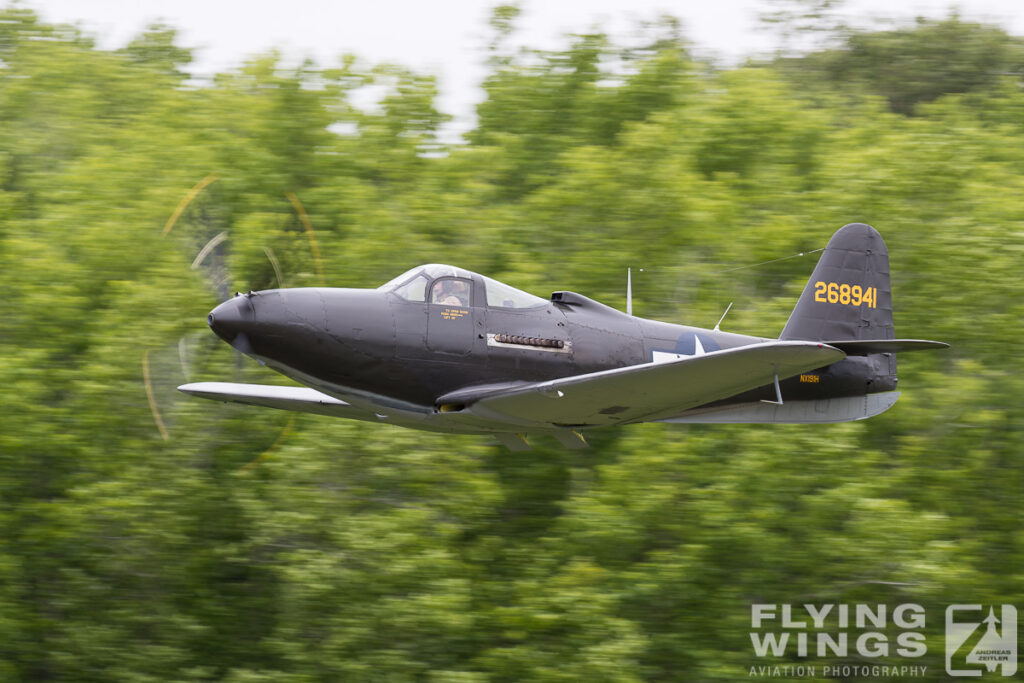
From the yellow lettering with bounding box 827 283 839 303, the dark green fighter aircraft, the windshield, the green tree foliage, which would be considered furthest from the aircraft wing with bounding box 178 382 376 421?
the green tree foliage

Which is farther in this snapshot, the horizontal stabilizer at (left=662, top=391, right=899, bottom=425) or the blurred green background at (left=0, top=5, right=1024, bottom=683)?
the blurred green background at (left=0, top=5, right=1024, bottom=683)

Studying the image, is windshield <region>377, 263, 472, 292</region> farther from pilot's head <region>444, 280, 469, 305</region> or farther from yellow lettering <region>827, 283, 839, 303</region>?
yellow lettering <region>827, 283, 839, 303</region>

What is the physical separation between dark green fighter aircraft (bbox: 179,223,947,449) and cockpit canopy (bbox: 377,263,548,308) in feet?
0.04

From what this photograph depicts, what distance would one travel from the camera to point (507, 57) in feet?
72.1

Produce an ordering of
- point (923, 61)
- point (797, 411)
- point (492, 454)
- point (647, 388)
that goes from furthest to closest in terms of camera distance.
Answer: point (923, 61) → point (492, 454) → point (797, 411) → point (647, 388)

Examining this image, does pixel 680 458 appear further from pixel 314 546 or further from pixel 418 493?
pixel 314 546

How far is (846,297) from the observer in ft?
Answer: 37.7

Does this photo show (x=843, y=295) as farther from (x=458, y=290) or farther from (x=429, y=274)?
(x=429, y=274)

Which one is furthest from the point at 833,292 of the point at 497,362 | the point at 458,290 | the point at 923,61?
the point at 923,61

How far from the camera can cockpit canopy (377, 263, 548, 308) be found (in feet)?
30.6

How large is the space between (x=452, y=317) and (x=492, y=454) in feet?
21.9

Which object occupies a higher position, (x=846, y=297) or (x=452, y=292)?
(x=452, y=292)

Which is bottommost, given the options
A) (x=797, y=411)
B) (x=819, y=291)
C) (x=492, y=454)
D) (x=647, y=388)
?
(x=492, y=454)

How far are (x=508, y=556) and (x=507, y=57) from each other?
11.3m
